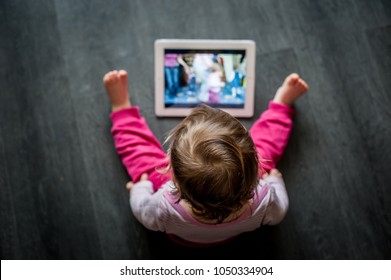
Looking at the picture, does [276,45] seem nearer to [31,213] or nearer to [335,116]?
[335,116]

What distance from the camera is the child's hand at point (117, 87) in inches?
38.6

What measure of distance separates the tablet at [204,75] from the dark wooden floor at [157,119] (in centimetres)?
4

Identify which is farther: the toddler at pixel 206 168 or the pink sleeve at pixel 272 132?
the pink sleeve at pixel 272 132

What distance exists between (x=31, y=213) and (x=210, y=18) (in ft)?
2.17

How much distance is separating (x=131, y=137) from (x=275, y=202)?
368 millimetres

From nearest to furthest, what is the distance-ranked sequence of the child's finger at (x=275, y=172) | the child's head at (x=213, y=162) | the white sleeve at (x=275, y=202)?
the child's head at (x=213, y=162) → the white sleeve at (x=275, y=202) → the child's finger at (x=275, y=172)

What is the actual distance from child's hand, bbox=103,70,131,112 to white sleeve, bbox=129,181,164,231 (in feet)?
0.66

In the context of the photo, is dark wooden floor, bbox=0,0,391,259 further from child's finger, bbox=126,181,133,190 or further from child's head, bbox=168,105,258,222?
child's head, bbox=168,105,258,222

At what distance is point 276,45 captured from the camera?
104 cm

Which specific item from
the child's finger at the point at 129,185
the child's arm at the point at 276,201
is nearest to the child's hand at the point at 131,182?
the child's finger at the point at 129,185

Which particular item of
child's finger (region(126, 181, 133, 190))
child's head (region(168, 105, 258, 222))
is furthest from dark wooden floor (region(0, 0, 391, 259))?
child's head (region(168, 105, 258, 222))

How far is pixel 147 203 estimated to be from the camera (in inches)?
34.1

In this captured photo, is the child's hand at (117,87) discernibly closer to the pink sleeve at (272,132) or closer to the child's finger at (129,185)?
the child's finger at (129,185)
